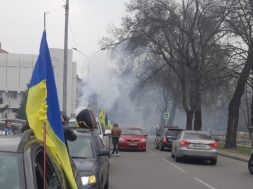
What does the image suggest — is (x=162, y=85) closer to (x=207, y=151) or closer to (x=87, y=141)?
(x=207, y=151)

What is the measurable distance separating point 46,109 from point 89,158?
17.7ft

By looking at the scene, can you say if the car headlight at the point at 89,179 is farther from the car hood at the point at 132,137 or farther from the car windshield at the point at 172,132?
the car windshield at the point at 172,132

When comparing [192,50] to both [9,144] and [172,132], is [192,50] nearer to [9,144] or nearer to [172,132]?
[172,132]

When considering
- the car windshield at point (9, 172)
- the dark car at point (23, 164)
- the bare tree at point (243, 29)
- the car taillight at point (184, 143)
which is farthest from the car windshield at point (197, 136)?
the car windshield at point (9, 172)

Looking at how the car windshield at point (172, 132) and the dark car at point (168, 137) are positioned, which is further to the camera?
the car windshield at point (172, 132)

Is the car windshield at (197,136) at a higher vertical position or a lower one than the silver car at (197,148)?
higher

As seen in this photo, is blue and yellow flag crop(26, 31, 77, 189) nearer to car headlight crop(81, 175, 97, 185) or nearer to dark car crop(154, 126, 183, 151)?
car headlight crop(81, 175, 97, 185)

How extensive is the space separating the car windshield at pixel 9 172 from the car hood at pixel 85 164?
4.81 m

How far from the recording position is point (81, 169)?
8492 millimetres

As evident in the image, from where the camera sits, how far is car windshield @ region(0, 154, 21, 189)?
356cm

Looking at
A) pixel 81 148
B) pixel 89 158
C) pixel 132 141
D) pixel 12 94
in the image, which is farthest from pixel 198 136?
pixel 12 94

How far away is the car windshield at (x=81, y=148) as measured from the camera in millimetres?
9648

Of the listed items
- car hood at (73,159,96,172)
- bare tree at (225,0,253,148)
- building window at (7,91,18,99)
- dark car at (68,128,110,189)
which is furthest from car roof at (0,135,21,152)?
building window at (7,91,18,99)

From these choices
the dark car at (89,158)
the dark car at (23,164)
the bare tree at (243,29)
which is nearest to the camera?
the dark car at (23,164)
